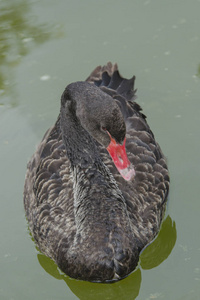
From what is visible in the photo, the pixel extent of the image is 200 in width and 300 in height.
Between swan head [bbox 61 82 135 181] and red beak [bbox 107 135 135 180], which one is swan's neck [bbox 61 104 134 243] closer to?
swan head [bbox 61 82 135 181]

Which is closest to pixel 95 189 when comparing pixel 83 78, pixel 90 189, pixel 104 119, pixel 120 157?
pixel 90 189

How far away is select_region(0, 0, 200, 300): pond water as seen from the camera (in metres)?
4.85

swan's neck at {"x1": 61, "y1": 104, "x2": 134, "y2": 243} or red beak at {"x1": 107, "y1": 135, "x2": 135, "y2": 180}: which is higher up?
red beak at {"x1": 107, "y1": 135, "x2": 135, "y2": 180}

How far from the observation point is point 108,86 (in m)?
5.75

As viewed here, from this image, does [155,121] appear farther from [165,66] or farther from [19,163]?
[19,163]

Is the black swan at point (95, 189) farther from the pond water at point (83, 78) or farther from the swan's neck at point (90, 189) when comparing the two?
the pond water at point (83, 78)

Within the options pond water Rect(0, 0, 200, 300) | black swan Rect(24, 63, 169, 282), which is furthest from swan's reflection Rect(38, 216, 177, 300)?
black swan Rect(24, 63, 169, 282)

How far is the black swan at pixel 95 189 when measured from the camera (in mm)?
4152

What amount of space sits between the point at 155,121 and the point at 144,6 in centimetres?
222

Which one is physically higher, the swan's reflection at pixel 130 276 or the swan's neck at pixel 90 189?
the swan's neck at pixel 90 189

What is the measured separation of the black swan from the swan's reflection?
0.46ft

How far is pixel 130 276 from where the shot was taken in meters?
4.80

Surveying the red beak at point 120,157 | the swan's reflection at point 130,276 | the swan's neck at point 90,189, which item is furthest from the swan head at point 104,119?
the swan's reflection at point 130,276

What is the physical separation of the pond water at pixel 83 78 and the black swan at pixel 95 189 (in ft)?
0.73
